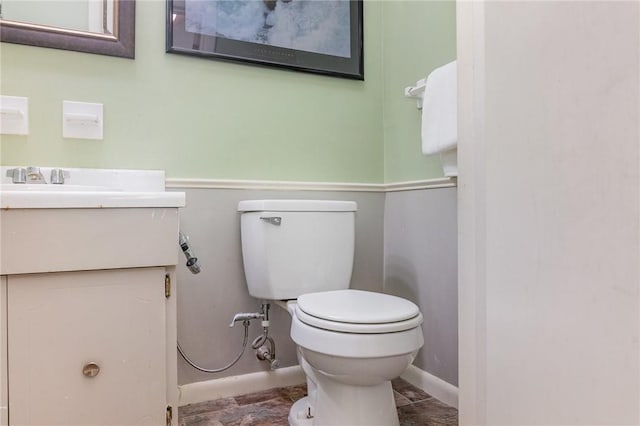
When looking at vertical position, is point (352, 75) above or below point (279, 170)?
above

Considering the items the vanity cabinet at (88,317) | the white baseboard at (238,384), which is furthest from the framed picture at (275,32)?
the white baseboard at (238,384)

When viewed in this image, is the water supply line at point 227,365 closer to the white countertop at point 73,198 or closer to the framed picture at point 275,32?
the white countertop at point 73,198

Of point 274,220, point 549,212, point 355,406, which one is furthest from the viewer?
point 274,220

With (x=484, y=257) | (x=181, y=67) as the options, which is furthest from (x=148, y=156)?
(x=484, y=257)

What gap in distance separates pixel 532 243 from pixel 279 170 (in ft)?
4.00

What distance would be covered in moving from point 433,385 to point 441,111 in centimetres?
99

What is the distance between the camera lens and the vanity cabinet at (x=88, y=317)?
2.77 ft

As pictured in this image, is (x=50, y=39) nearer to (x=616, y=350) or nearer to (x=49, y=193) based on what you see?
(x=49, y=193)

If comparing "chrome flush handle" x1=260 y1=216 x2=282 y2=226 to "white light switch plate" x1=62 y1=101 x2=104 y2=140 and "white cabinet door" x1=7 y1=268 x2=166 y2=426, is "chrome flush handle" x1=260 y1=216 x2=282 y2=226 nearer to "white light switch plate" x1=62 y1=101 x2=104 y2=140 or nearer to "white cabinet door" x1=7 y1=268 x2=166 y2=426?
"white cabinet door" x1=7 y1=268 x2=166 y2=426

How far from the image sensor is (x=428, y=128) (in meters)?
1.40

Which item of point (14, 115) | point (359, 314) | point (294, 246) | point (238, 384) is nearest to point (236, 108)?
point (294, 246)

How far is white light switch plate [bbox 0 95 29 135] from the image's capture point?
1.28m

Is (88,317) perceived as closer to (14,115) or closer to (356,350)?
(356,350)

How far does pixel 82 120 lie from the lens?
4.48 feet
